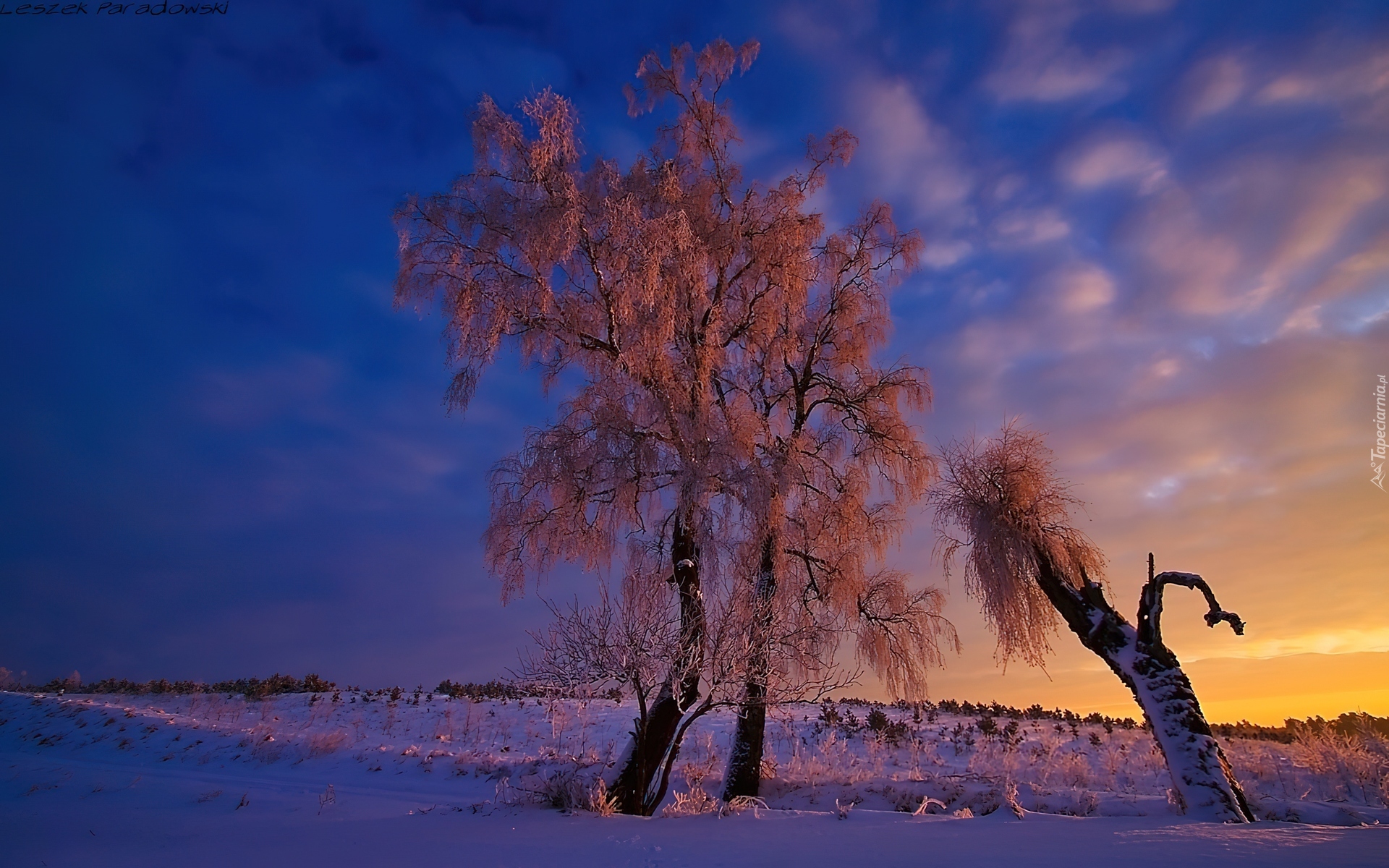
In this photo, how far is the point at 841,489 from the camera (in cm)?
1370

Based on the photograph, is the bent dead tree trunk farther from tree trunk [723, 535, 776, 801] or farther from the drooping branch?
tree trunk [723, 535, 776, 801]

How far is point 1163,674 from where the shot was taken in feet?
34.0

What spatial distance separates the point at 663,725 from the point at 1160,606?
7.69 meters

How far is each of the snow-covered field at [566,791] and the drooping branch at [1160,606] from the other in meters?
2.49

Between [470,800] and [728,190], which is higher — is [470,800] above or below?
below

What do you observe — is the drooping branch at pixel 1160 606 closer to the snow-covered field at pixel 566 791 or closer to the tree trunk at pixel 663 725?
the snow-covered field at pixel 566 791

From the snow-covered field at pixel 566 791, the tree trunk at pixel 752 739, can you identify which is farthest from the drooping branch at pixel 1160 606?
the tree trunk at pixel 752 739

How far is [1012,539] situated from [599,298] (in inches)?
320

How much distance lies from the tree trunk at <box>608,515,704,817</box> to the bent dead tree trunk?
592cm

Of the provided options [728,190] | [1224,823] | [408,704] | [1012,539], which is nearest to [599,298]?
[728,190]

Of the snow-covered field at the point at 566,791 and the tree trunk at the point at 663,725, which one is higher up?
the tree trunk at the point at 663,725

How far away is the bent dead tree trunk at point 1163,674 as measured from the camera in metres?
9.29

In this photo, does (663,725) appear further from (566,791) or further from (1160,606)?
(1160,606)

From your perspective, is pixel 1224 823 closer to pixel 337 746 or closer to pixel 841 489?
pixel 841 489
